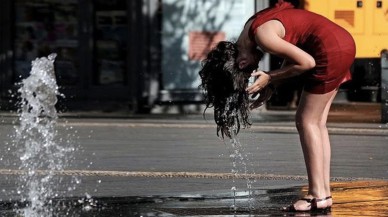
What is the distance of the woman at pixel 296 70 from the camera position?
756 cm

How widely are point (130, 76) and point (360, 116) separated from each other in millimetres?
4473

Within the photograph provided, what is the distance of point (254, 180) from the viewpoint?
1024 cm

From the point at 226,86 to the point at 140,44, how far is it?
540 inches

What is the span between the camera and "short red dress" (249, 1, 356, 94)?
7.66 meters

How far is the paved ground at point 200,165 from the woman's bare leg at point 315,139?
8.1 inches

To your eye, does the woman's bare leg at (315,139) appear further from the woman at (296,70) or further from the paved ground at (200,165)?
the paved ground at (200,165)

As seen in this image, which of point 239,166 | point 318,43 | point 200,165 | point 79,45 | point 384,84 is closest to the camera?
point 318,43

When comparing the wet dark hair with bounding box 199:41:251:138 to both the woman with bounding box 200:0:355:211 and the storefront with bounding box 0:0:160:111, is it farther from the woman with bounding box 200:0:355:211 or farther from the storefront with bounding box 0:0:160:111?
the storefront with bounding box 0:0:160:111

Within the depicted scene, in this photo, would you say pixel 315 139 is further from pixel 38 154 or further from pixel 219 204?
pixel 38 154

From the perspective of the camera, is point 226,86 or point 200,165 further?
point 200,165

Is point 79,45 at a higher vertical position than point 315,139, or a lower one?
lower

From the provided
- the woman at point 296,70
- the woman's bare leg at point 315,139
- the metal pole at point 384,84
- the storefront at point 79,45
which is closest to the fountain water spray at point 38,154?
the woman at point 296,70

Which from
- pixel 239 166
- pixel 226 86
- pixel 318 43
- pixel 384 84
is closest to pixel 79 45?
pixel 384 84

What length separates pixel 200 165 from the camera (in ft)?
38.7
